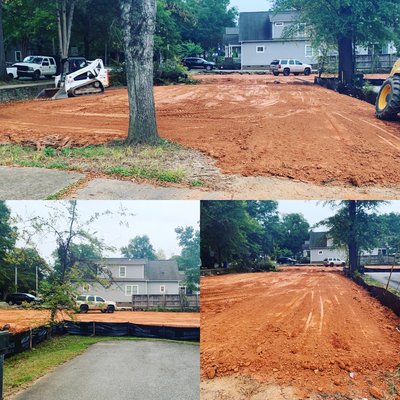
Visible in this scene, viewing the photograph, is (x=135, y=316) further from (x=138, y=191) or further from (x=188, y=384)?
(x=138, y=191)

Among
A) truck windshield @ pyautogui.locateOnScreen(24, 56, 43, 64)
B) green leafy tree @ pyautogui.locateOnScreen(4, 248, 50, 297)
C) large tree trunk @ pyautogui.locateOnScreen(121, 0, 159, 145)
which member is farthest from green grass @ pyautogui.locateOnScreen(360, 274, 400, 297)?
truck windshield @ pyautogui.locateOnScreen(24, 56, 43, 64)

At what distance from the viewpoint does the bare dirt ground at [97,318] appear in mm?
3881

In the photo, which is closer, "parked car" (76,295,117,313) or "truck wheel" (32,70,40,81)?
"parked car" (76,295,117,313)

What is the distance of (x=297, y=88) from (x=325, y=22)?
2046 millimetres

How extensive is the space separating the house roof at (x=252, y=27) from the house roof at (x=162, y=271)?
5096mm

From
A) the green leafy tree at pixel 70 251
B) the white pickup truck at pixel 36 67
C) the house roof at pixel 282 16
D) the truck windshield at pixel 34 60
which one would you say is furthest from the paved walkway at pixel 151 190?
the truck windshield at pixel 34 60

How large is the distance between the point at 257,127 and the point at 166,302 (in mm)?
5212

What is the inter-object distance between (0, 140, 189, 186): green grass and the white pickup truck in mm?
17201

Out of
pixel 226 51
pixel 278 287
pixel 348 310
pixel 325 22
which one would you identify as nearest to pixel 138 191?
pixel 278 287

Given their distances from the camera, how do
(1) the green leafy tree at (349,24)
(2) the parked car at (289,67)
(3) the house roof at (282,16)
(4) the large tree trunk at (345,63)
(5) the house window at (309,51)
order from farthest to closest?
(5) the house window at (309,51), (1) the green leafy tree at (349,24), (4) the large tree trunk at (345,63), (3) the house roof at (282,16), (2) the parked car at (289,67)

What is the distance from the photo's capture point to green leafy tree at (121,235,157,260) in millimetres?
3951

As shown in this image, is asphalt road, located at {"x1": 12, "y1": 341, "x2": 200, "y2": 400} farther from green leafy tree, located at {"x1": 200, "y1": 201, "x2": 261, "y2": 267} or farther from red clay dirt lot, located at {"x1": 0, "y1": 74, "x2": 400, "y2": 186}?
red clay dirt lot, located at {"x1": 0, "y1": 74, "x2": 400, "y2": 186}

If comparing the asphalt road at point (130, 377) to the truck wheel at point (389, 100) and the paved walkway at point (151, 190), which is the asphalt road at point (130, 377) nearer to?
the paved walkway at point (151, 190)

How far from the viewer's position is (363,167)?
5.91 meters
